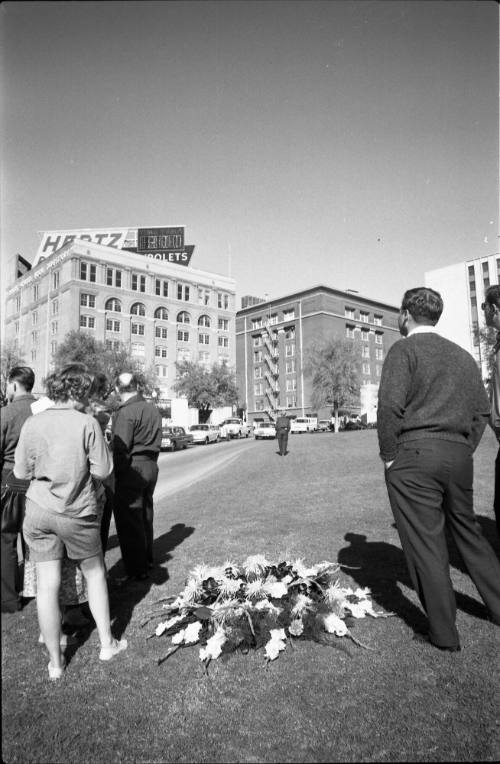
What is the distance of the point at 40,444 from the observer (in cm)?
215

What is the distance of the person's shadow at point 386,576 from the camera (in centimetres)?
300

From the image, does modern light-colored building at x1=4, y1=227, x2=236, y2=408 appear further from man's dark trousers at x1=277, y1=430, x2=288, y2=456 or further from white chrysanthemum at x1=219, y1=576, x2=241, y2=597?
man's dark trousers at x1=277, y1=430, x2=288, y2=456

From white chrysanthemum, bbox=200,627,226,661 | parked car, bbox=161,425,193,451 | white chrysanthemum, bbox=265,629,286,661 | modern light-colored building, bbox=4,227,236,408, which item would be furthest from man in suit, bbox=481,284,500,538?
parked car, bbox=161,425,193,451

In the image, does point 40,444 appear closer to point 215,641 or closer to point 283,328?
point 215,641

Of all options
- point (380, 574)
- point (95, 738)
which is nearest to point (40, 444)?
point (95, 738)

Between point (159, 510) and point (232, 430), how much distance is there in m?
40.3

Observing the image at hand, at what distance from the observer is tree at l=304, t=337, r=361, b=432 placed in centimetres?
5275

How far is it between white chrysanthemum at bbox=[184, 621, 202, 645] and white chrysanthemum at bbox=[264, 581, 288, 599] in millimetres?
448

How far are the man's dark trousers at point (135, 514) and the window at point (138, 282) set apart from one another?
9.41 meters

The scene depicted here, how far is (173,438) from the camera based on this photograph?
29297mm

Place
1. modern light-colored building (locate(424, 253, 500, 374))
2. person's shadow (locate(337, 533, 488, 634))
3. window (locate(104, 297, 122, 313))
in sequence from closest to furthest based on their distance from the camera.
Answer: person's shadow (locate(337, 533, 488, 634)) < modern light-colored building (locate(424, 253, 500, 374)) < window (locate(104, 297, 122, 313))

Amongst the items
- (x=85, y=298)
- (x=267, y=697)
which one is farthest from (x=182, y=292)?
(x=267, y=697)

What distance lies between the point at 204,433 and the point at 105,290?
2992cm

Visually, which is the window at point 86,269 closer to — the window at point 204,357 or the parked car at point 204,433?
the parked car at point 204,433
